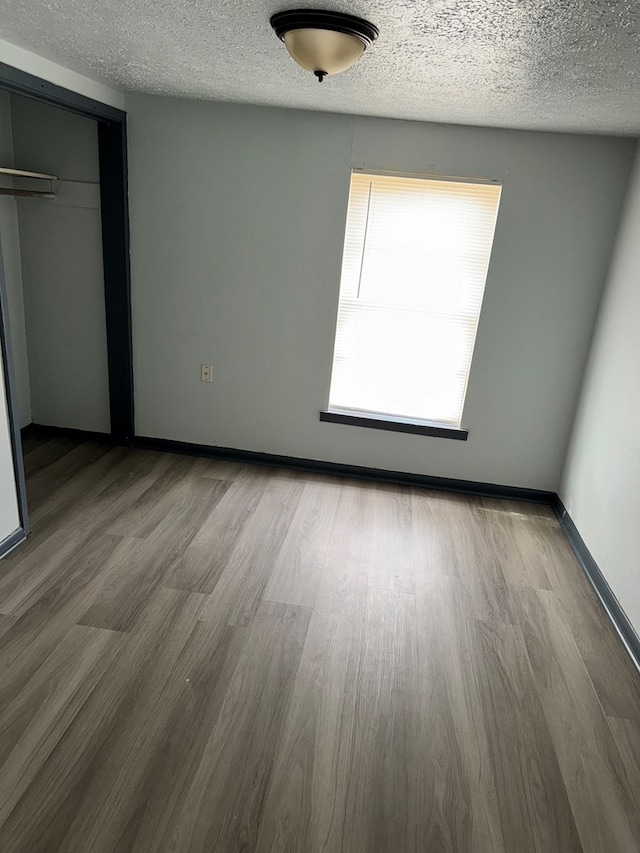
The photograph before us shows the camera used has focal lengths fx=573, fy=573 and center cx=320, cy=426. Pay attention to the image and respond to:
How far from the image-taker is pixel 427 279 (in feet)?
10.8

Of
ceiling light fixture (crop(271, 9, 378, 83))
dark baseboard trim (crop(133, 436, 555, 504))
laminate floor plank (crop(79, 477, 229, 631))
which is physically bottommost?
laminate floor plank (crop(79, 477, 229, 631))

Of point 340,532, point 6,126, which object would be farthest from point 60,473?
point 6,126

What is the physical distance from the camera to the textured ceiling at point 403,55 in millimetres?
1470

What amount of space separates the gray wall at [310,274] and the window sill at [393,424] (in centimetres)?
5

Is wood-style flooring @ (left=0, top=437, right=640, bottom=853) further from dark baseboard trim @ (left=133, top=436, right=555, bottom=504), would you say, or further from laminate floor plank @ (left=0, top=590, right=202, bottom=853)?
dark baseboard trim @ (left=133, top=436, right=555, bottom=504)

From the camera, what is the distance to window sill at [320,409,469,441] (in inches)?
138

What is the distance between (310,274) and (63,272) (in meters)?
1.55

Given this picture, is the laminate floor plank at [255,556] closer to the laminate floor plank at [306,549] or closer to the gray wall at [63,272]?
the laminate floor plank at [306,549]

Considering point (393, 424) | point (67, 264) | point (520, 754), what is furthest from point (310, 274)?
point (520, 754)

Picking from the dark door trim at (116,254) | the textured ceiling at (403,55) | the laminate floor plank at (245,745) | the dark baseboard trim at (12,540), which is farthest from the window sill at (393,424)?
the dark baseboard trim at (12,540)

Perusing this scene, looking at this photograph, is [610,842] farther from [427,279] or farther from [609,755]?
[427,279]

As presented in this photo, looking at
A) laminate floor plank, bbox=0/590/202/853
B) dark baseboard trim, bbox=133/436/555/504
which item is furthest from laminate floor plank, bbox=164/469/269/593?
laminate floor plank, bbox=0/590/202/853

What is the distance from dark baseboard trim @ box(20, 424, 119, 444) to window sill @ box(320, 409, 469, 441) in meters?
1.50

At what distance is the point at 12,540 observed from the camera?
2.63 metres
